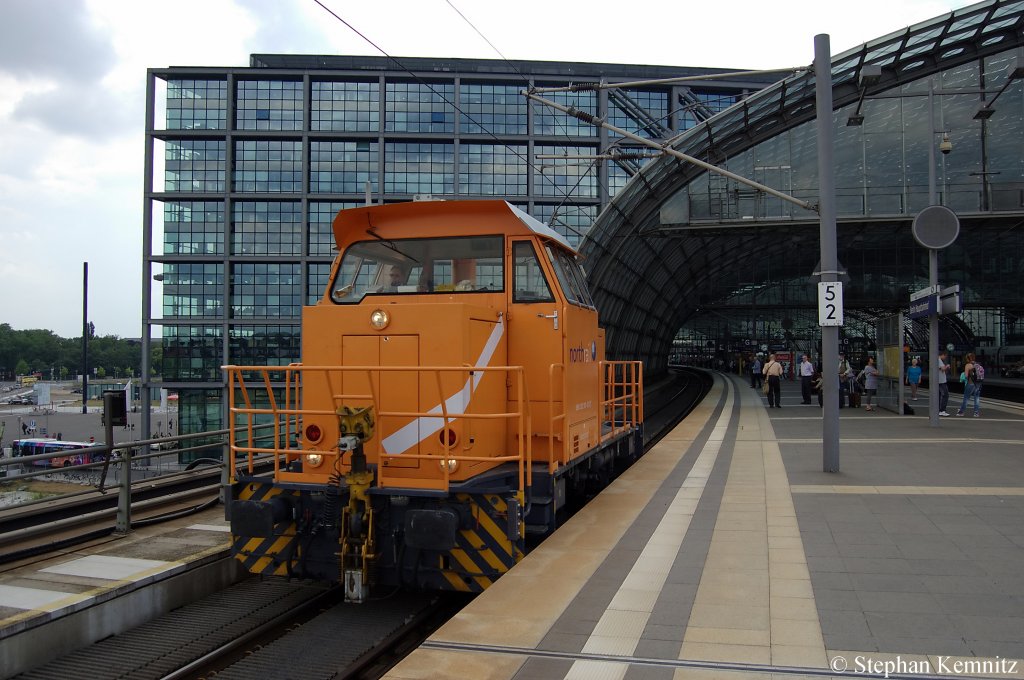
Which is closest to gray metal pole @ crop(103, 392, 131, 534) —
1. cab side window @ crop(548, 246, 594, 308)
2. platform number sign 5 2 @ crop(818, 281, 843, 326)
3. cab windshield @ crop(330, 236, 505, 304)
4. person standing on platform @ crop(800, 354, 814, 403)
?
cab windshield @ crop(330, 236, 505, 304)

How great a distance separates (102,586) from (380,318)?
2.99 m

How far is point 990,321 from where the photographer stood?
51.4 meters

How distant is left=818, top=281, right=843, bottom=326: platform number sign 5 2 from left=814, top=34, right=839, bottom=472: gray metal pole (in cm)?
14

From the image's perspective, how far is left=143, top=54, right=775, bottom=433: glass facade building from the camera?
39.8m

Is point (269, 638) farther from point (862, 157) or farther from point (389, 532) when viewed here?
point (862, 157)

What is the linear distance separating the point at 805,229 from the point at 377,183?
2502cm

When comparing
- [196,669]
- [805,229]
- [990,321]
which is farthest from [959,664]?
[990,321]

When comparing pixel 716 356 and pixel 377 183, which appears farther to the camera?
pixel 716 356

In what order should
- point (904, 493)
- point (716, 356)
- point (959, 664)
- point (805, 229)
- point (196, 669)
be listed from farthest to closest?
point (716, 356), point (805, 229), point (904, 493), point (196, 669), point (959, 664)

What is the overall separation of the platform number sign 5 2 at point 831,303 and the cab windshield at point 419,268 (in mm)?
5506

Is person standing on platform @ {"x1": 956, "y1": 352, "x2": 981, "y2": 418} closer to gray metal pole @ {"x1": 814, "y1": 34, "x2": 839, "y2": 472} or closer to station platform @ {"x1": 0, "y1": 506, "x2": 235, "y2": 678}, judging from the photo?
gray metal pole @ {"x1": 814, "y1": 34, "x2": 839, "y2": 472}

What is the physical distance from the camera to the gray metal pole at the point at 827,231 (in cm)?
939

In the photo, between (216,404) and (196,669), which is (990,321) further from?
(196,669)

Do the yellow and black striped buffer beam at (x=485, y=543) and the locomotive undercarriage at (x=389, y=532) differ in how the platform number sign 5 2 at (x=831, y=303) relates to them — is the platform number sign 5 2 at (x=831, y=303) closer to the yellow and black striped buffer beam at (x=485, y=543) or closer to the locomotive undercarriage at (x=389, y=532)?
the locomotive undercarriage at (x=389, y=532)
